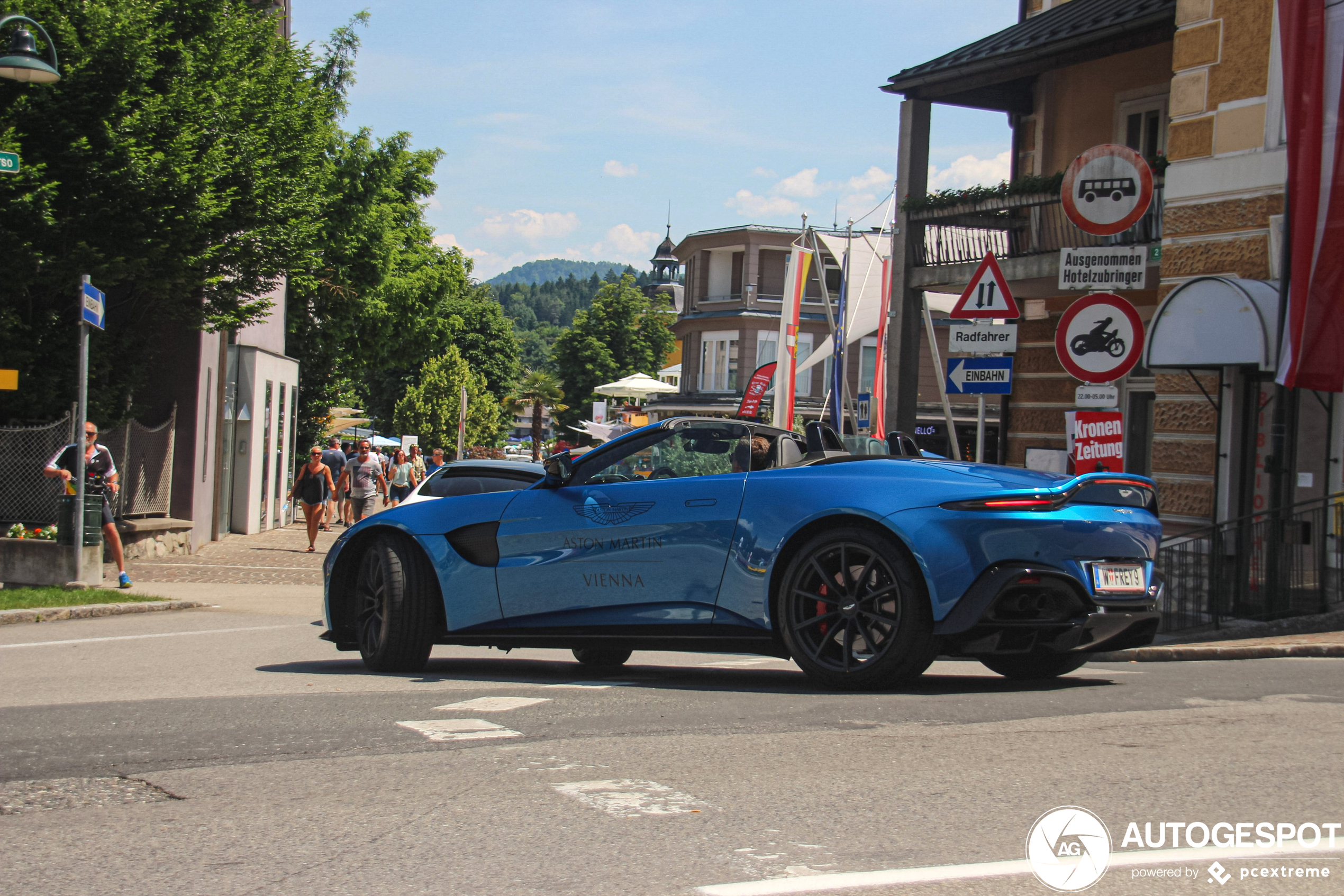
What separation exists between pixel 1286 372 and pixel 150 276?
13148mm

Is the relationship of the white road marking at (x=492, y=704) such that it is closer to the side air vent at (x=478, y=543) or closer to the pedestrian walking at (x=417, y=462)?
the side air vent at (x=478, y=543)

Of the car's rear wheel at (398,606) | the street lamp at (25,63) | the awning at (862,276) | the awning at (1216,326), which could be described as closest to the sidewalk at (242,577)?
the street lamp at (25,63)

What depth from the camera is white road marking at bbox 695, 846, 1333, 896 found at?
3.40 metres

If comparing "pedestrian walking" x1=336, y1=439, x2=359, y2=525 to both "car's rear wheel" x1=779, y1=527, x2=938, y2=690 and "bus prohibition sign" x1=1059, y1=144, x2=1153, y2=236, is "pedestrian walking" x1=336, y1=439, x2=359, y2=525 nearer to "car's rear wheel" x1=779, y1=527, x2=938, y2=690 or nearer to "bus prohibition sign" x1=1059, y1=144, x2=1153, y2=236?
"bus prohibition sign" x1=1059, y1=144, x2=1153, y2=236

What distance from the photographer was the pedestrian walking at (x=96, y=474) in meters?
14.6

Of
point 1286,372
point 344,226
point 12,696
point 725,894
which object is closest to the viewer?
point 725,894

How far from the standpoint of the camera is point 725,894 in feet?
11.0

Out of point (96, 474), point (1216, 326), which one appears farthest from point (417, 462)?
point (1216, 326)

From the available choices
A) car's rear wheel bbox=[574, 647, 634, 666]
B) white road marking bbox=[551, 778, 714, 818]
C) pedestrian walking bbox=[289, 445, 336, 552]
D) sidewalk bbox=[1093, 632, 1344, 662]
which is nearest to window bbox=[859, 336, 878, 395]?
pedestrian walking bbox=[289, 445, 336, 552]

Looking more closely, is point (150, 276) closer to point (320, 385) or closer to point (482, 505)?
point (482, 505)

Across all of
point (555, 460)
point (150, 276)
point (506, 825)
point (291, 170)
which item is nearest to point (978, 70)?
point (291, 170)

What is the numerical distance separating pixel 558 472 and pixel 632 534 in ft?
2.14

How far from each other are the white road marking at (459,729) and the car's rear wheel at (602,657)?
269 centimetres

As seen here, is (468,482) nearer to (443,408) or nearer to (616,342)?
(443,408)
